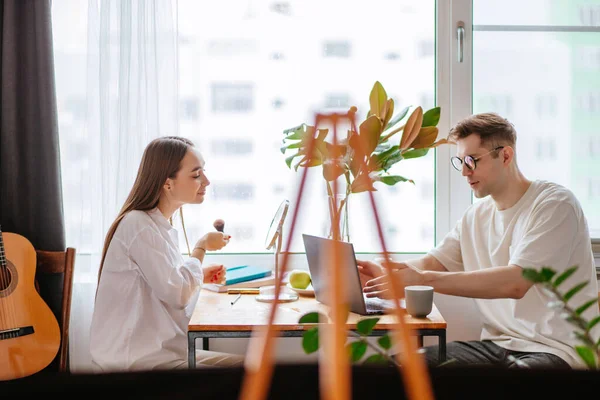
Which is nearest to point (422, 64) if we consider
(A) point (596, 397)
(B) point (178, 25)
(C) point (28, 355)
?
(B) point (178, 25)

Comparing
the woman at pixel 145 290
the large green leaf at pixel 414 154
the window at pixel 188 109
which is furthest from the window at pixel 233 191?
the large green leaf at pixel 414 154

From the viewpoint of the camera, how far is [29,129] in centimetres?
248

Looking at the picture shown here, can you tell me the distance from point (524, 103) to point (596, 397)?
8.00 ft

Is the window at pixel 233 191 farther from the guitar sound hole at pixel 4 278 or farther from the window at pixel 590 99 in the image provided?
the window at pixel 590 99

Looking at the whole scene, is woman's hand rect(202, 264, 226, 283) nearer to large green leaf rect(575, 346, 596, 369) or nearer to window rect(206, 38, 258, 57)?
window rect(206, 38, 258, 57)

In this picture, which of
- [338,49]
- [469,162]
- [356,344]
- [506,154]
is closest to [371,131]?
[469,162]

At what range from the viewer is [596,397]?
386 mm

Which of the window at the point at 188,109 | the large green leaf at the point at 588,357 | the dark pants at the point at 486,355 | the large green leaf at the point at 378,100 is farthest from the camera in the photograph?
the window at the point at 188,109

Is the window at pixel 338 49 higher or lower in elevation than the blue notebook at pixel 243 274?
higher

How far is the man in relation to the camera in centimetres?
187

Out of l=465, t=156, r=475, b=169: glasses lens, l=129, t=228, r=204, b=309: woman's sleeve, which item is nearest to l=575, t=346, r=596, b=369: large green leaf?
Answer: l=129, t=228, r=204, b=309: woman's sleeve

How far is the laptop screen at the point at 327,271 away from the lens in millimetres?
1625

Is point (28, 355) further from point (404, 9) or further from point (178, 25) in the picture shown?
point (404, 9)

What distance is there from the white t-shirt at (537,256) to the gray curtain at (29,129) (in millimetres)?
1597
